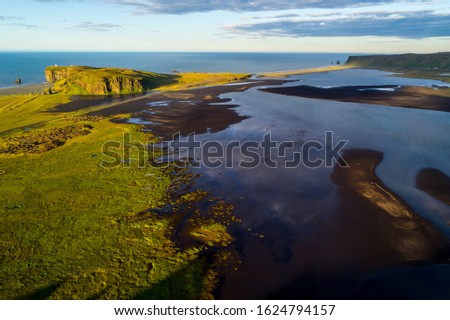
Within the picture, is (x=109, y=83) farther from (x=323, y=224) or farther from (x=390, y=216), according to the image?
(x=390, y=216)

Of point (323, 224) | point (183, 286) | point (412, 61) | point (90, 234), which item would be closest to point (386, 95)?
point (323, 224)

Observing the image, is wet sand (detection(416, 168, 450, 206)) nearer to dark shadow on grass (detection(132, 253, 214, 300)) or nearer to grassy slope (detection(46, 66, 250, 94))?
dark shadow on grass (detection(132, 253, 214, 300))

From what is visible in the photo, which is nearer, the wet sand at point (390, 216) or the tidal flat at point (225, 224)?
the tidal flat at point (225, 224)

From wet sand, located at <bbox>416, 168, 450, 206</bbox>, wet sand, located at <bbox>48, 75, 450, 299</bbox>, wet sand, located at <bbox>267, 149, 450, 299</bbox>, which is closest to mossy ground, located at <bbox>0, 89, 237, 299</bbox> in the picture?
wet sand, located at <bbox>48, 75, 450, 299</bbox>

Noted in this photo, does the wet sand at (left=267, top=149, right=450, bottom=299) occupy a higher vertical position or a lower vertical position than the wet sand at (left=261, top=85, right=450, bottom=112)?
lower

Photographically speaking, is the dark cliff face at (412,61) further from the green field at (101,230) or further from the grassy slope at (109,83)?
the green field at (101,230)

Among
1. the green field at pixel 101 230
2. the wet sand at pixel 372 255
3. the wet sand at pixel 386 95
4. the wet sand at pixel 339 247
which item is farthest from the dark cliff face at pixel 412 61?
the green field at pixel 101 230

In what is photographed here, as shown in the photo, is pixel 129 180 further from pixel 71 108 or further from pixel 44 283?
pixel 71 108
